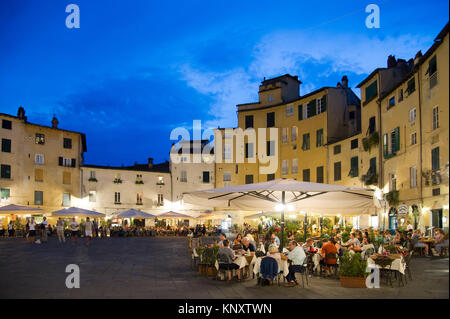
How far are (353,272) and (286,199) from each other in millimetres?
3801

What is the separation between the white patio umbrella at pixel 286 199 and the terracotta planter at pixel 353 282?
2.06m

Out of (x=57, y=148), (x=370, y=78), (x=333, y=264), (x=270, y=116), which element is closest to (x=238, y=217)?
(x=270, y=116)

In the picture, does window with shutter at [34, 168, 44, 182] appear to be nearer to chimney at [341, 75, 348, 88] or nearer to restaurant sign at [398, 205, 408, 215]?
chimney at [341, 75, 348, 88]

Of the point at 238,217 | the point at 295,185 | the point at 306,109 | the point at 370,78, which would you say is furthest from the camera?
the point at 238,217

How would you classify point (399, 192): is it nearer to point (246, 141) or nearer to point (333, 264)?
point (333, 264)

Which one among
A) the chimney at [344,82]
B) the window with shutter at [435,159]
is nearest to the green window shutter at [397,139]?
the chimney at [344,82]

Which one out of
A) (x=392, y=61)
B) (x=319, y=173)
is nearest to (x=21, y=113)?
(x=319, y=173)

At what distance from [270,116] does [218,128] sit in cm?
696

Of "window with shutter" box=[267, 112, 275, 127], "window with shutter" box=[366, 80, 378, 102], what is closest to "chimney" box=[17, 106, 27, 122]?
"window with shutter" box=[267, 112, 275, 127]

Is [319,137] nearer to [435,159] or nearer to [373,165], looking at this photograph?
[373,165]

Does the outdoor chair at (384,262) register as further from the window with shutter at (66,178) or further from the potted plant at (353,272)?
the window with shutter at (66,178)

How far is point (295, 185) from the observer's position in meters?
11.2

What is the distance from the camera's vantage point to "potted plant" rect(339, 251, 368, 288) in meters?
10.3

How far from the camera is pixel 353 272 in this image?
1039 centimetres
